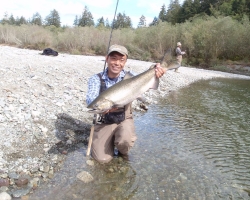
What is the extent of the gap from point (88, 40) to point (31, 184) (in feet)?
88.6

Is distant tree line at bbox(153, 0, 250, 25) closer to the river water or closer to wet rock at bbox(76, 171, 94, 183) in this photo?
the river water

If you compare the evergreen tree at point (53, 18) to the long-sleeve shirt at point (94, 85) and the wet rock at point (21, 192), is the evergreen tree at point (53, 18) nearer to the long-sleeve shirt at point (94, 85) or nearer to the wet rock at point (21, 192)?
the long-sleeve shirt at point (94, 85)

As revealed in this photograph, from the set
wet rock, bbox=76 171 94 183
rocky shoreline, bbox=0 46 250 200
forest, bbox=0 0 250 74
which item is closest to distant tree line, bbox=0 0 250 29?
forest, bbox=0 0 250 74

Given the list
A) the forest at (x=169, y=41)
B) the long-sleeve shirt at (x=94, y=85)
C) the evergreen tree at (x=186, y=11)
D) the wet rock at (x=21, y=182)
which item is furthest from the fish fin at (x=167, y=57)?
the evergreen tree at (x=186, y=11)

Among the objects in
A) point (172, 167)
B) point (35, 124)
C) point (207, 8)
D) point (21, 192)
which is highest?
point (207, 8)

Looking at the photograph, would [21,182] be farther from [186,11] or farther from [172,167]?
[186,11]

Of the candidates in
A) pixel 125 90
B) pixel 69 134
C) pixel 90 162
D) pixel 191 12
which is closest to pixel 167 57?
pixel 125 90

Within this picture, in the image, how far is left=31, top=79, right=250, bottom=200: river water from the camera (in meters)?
3.77

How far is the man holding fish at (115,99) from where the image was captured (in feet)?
12.3

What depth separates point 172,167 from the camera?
466cm

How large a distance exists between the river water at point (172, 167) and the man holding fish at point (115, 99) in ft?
1.23

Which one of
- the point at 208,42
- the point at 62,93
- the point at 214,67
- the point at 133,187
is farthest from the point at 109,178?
the point at 208,42

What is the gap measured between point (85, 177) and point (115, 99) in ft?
4.70

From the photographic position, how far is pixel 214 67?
27.4 m
